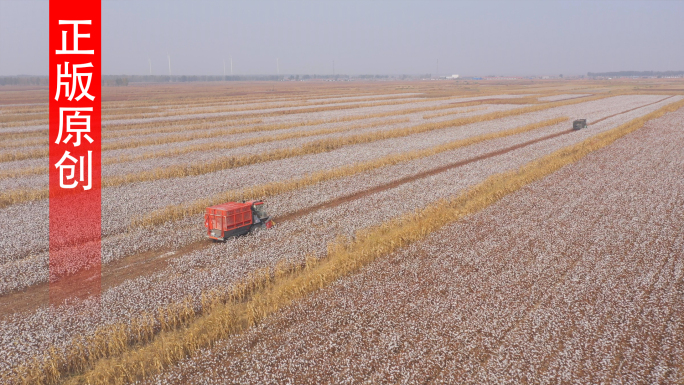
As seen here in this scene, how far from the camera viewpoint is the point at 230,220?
1723 cm

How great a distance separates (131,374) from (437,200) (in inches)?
605

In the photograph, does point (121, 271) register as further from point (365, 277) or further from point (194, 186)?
point (194, 186)

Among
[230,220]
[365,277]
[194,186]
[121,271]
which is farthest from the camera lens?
[194,186]

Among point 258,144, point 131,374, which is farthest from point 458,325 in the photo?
point 258,144

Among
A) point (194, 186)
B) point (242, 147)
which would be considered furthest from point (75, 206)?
point (242, 147)

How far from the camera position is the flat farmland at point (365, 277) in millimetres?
10148

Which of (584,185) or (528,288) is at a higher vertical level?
(584,185)

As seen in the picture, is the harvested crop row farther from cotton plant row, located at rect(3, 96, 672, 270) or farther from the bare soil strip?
the bare soil strip

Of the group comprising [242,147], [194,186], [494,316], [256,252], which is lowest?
[494,316]

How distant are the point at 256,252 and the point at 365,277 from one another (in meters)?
4.12

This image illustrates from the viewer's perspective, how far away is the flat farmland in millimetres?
10148

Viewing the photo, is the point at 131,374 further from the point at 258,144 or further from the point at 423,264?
the point at 258,144

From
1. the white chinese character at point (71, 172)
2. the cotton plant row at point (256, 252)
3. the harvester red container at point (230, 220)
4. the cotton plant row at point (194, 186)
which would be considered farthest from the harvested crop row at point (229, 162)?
the harvester red container at point (230, 220)

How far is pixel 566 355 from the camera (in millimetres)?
10141
